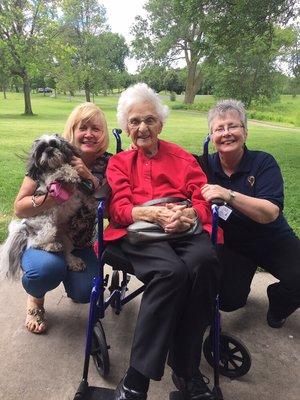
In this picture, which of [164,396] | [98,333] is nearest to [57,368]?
[98,333]

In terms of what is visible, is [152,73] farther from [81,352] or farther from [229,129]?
[81,352]

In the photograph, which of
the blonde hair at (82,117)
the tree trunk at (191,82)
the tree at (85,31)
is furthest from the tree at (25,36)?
the blonde hair at (82,117)

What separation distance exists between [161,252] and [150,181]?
61 centimetres

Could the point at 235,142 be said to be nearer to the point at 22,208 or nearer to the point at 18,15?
the point at 22,208

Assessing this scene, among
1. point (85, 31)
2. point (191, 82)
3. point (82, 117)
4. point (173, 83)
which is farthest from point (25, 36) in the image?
point (82, 117)

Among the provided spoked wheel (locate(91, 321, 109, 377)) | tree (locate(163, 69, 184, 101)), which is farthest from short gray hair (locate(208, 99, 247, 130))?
tree (locate(163, 69, 184, 101))

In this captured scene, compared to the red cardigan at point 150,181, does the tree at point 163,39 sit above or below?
above

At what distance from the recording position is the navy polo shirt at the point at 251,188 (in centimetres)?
Answer: 279

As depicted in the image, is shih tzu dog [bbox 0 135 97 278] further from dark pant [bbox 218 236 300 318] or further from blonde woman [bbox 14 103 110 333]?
dark pant [bbox 218 236 300 318]

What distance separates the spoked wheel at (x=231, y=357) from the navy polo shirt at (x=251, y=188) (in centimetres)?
74

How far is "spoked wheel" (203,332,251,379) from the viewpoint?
8.02 ft

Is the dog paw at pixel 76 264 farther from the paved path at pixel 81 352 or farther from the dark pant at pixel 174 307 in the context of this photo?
the dark pant at pixel 174 307

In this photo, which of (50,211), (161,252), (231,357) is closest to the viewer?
(161,252)

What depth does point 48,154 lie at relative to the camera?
2615 millimetres
